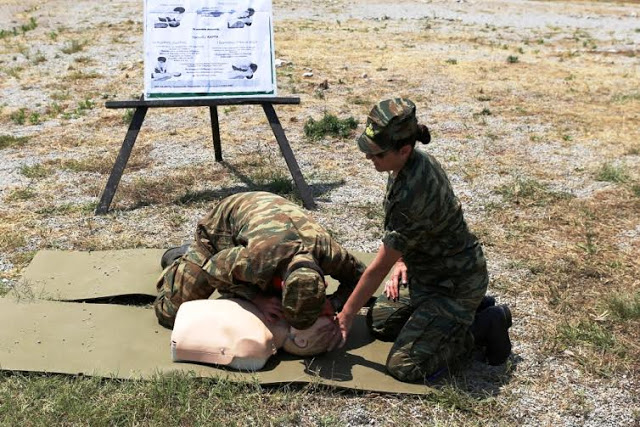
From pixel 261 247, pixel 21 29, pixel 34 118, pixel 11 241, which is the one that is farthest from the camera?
pixel 21 29

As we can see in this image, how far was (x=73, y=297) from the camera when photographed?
438 centimetres

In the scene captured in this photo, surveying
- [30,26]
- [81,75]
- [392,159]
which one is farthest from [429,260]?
[30,26]

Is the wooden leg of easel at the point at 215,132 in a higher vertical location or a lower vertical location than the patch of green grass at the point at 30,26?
lower

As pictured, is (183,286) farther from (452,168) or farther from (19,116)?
(19,116)

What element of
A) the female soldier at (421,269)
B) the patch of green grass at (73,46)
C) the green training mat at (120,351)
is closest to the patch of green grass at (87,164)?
the green training mat at (120,351)

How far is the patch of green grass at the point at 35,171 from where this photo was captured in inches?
266

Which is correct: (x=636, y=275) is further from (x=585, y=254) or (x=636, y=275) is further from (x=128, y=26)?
(x=128, y=26)

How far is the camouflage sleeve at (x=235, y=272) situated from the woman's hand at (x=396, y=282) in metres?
0.80

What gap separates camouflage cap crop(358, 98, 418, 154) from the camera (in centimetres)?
322

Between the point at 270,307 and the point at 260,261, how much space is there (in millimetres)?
386

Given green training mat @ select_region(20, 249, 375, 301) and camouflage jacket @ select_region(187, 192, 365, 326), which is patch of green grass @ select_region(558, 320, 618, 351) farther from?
green training mat @ select_region(20, 249, 375, 301)

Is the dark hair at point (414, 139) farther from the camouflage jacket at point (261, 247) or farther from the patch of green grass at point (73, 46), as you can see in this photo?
the patch of green grass at point (73, 46)

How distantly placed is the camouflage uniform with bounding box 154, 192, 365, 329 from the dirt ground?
73cm

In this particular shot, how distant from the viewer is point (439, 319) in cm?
359
